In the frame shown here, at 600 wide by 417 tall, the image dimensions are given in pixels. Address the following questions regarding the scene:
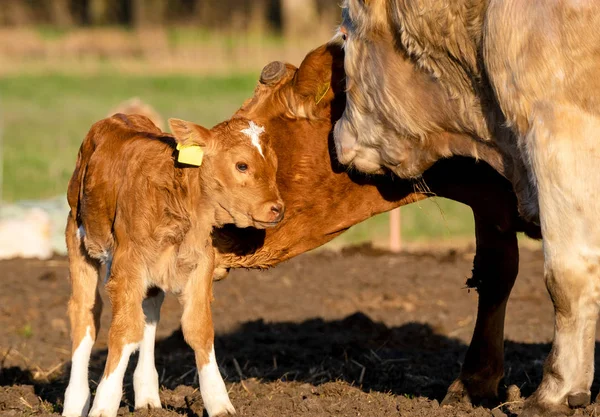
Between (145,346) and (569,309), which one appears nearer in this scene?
(569,309)

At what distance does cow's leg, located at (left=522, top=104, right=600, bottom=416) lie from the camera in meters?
4.89

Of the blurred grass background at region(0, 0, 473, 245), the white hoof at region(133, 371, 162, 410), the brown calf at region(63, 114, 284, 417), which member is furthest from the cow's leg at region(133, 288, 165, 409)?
the blurred grass background at region(0, 0, 473, 245)

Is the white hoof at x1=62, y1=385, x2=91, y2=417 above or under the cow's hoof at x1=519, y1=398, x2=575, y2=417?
under

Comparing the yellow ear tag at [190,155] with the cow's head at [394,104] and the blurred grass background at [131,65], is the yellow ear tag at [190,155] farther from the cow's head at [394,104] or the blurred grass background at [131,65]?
the blurred grass background at [131,65]

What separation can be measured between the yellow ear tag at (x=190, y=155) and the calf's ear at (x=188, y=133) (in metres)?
0.02

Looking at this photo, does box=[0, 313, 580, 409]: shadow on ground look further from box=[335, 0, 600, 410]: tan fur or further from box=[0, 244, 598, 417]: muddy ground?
box=[335, 0, 600, 410]: tan fur

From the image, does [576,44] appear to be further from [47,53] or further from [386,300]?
[47,53]

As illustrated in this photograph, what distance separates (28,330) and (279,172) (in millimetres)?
3685

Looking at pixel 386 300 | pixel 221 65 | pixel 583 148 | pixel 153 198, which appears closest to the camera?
pixel 583 148

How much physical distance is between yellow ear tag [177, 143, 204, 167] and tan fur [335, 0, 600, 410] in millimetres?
1085

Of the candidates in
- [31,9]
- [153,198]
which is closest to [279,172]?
[153,198]

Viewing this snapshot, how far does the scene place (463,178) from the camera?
629 centimetres

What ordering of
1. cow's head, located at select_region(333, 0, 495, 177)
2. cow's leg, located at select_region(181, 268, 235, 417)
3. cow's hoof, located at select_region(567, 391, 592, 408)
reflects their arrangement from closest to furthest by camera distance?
cow's hoof, located at select_region(567, 391, 592, 408) < cow's leg, located at select_region(181, 268, 235, 417) < cow's head, located at select_region(333, 0, 495, 177)

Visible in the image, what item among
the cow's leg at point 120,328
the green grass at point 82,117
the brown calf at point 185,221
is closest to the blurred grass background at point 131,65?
the green grass at point 82,117
